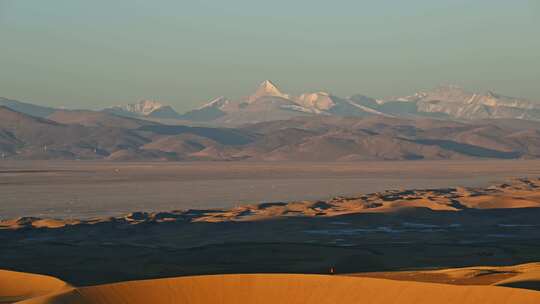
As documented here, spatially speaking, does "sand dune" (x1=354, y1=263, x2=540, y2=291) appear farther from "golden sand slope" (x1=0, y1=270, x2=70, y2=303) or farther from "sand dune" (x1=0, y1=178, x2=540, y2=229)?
"sand dune" (x1=0, y1=178, x2=540, y2=229)

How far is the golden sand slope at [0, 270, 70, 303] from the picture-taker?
4741 centimetres

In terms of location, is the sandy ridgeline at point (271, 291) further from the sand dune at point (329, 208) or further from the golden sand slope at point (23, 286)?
the sand dune at point (329, 208)

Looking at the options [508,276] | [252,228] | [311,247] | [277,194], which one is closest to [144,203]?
[277,194]

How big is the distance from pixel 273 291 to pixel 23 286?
15380 millimetres

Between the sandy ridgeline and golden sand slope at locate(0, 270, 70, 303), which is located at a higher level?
the sandy ridgeline

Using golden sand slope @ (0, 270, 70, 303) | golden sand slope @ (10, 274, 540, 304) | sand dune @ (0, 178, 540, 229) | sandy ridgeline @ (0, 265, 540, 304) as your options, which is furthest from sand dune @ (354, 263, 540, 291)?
sand dune @ (0, 178, 540, 229)

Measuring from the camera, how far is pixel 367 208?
4134 inches

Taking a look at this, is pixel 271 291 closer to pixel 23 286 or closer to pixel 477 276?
pixel 23 286

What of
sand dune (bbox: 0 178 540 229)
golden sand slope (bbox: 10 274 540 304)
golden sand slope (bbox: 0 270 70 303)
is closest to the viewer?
golden sand slope (bbox: 10 274 540 304)

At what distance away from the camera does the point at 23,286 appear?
1960 inches

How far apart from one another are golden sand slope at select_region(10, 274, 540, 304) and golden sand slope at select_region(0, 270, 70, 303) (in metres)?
6.97

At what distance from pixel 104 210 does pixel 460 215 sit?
40.8 m

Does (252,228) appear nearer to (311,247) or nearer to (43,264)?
(311,247)


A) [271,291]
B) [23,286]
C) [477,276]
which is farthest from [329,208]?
[271,291]
